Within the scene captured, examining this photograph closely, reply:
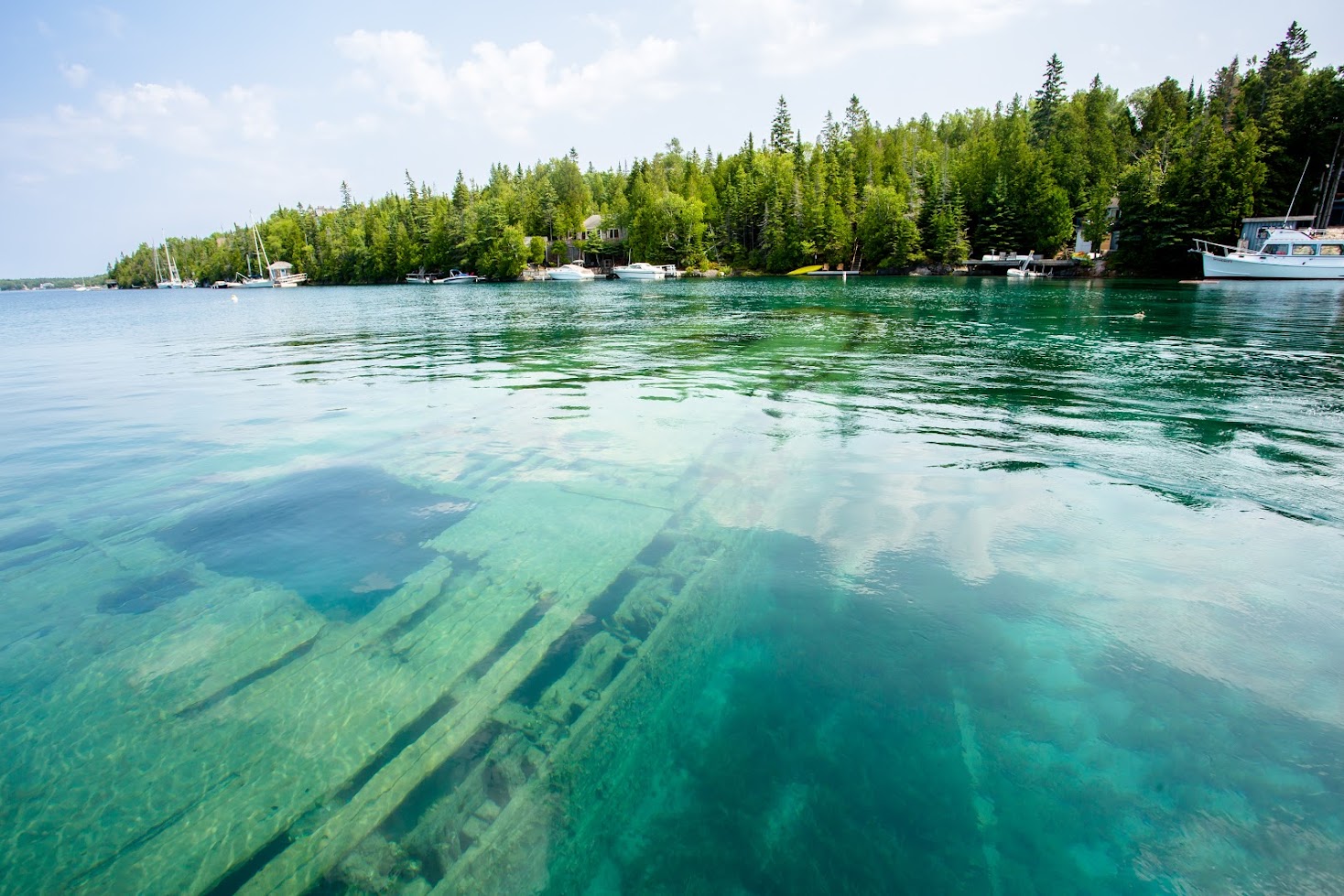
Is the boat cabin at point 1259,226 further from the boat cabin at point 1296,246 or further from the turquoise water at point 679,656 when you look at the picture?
the turquoise water at point 679,656

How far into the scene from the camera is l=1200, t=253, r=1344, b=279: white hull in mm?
55469

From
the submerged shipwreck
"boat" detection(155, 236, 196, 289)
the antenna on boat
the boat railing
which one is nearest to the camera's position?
the submerged shipwreck

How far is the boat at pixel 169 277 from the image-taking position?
7156 inches

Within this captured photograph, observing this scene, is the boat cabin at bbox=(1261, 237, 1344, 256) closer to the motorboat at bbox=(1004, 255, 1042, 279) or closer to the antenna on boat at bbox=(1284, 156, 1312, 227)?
the antenna on boat at bbox=(1284, 156, 1312, 227)

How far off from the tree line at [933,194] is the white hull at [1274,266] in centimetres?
839

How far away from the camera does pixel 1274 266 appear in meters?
56.7

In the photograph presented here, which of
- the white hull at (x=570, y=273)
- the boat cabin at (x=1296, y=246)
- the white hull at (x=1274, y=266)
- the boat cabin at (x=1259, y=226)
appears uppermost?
the white hull at (x=570, y=273)

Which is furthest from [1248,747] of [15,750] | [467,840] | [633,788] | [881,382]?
[881,382]

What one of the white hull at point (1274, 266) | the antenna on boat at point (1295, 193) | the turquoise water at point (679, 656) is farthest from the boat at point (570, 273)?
the turquoise water at point (679, 656)

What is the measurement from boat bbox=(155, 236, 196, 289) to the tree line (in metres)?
48.8

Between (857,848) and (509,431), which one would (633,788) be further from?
(509,431)

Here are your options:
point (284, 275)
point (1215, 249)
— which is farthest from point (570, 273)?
point (1215, 249)

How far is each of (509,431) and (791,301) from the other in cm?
4030

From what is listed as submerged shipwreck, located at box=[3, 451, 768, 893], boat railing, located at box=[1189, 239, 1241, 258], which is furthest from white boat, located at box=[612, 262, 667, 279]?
submerged shipwreck, located at box=[3, 451, 768, 893]
